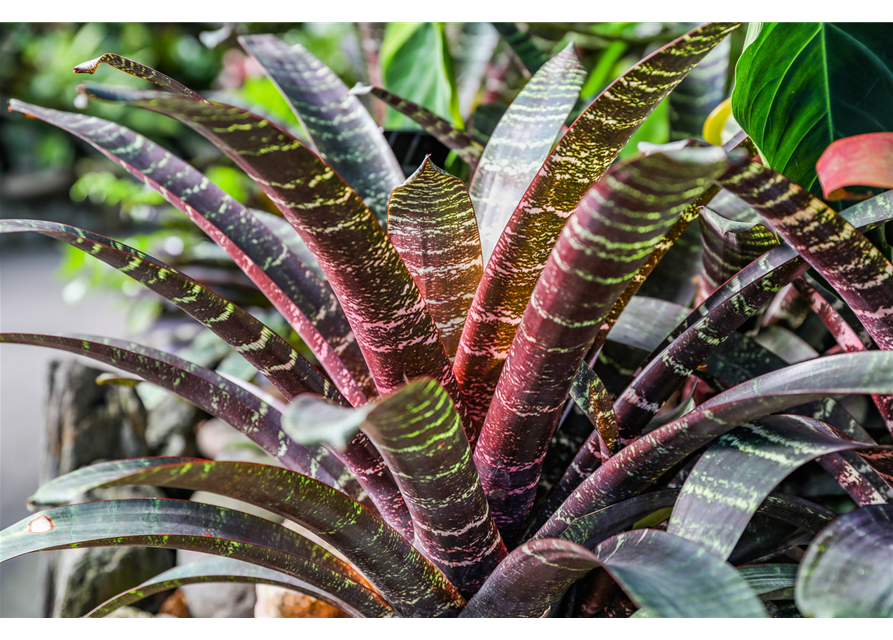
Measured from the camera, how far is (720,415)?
31cm

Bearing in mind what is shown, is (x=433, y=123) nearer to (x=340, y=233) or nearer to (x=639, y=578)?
(x=340, y=233)

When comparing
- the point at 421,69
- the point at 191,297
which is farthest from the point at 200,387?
the point at 421,69

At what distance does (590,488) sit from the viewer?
40 centimetres

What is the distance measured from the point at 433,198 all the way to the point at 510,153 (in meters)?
0.21

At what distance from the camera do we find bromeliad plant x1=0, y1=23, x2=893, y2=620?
0.27 m

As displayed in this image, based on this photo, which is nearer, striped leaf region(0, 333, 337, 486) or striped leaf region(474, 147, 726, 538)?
striped leaf region(474, 147, 726, 538)

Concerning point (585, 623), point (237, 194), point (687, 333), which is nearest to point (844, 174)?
point (687, 333)

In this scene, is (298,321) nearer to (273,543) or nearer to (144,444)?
(273,543)

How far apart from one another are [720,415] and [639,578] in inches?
4.1

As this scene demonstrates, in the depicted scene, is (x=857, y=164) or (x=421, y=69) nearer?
(x=857, y=164)

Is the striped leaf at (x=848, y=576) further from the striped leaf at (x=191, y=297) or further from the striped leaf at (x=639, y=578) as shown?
the striped leaf at (x=191, y=297)

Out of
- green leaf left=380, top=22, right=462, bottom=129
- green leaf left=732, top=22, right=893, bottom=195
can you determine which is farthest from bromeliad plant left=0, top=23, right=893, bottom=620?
green leaf left=380, top=22, right=462, bottom=129

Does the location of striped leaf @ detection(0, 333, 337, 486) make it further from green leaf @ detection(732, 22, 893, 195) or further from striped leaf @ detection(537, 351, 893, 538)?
green leaf @ detection(732, 22, 893, 195)

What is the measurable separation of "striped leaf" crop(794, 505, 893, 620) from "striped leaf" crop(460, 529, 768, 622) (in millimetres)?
23
